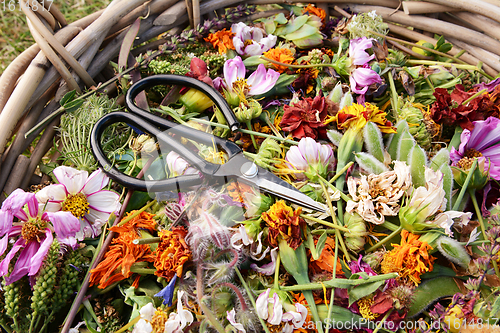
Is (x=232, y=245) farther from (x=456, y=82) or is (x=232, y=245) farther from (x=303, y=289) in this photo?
(x=456, y=82)

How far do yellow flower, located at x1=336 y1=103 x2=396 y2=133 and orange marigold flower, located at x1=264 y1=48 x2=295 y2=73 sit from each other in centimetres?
20

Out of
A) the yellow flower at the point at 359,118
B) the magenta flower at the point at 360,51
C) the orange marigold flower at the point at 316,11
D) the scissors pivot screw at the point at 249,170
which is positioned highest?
the orange marigold flower at the point at 316,11

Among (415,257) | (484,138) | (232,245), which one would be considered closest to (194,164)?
(232,245)

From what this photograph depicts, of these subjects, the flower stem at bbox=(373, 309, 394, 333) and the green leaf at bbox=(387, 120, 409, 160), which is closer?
the flower stem at bbox=(373, 309, 394, 333)

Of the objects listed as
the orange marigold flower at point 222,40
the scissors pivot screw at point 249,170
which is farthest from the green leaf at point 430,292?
the orange marigold flower at point 222,40

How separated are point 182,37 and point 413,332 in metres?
0.76

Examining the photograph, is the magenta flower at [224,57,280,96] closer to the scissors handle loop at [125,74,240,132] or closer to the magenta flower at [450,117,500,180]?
the scissors handle loop at [125,74,240,132]

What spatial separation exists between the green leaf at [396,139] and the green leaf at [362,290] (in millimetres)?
250

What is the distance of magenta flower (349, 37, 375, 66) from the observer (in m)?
0.71

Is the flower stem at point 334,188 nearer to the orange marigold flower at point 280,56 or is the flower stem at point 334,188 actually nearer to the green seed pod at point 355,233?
the green seed pod at point 355,233

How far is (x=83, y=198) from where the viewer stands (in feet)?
2.10

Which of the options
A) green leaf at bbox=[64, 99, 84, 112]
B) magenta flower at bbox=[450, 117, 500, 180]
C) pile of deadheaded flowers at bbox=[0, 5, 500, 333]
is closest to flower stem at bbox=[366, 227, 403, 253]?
pile of deadheaded flowers at bbox=[0, 5, 500, 333]

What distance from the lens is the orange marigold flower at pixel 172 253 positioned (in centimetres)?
53

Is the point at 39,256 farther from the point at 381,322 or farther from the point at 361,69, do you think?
the point at 361,69
